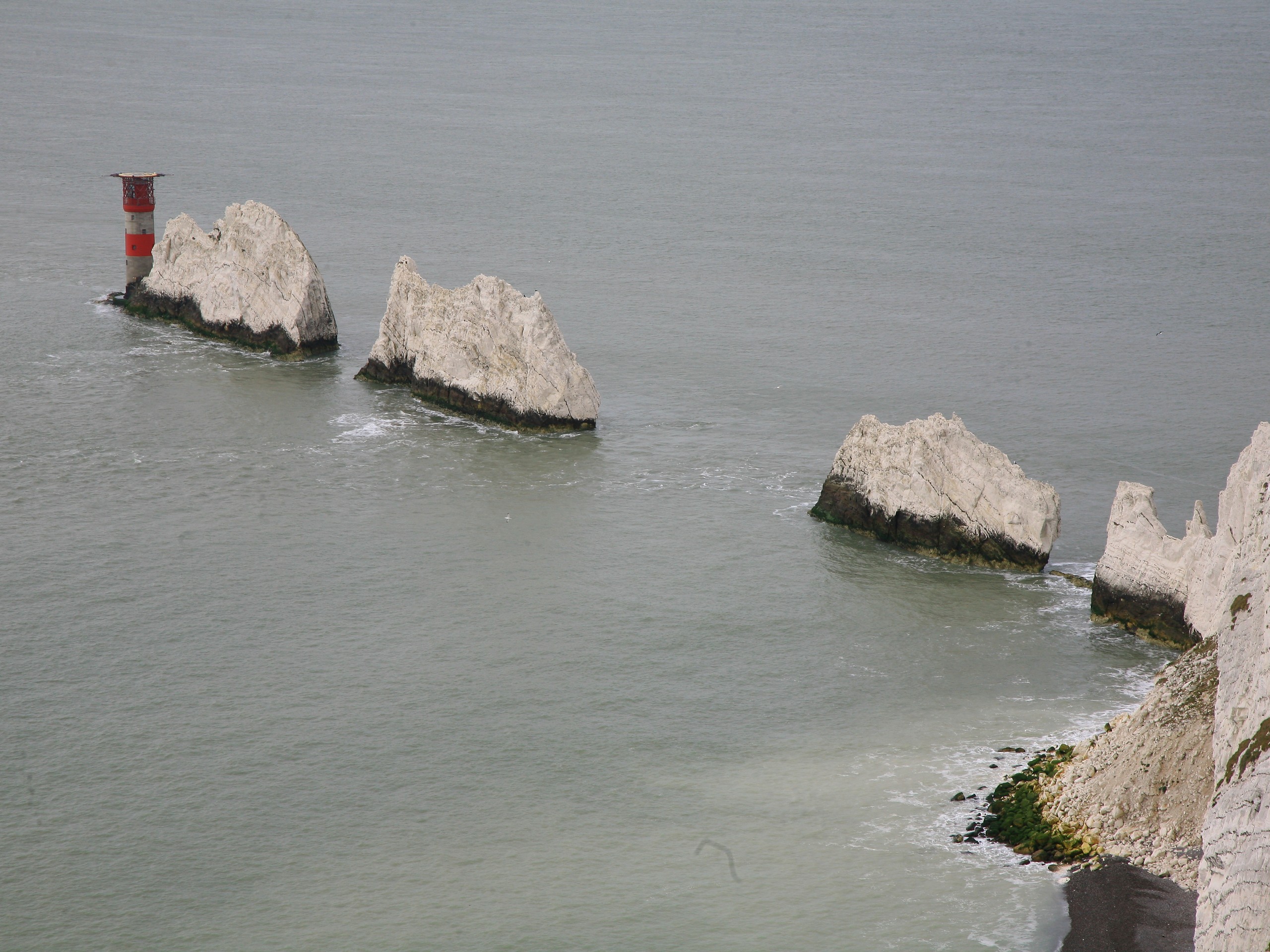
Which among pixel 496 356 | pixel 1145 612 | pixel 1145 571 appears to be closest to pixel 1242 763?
pixel 1145 571

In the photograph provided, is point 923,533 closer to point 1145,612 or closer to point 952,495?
point 952,495

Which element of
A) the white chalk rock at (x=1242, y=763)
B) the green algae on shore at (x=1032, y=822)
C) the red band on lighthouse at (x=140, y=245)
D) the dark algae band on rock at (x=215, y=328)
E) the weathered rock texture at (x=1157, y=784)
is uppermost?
the red band on lighthouse at (x=140, y=245)

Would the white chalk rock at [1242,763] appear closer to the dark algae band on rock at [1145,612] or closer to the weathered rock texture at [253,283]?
the dark algae band on rock at [1145,612]

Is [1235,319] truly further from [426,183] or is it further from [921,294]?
[426,183]

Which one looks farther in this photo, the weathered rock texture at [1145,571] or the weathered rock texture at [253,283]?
the weathered rock texture at [253,283]

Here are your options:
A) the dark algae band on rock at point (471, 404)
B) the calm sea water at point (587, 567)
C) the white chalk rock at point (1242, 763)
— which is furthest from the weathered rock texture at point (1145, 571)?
the dark algae band on rock at point (471, 404)

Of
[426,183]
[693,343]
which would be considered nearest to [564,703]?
[693,343]

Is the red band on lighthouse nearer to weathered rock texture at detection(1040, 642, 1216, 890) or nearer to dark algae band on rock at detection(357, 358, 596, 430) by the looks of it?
dark algae band on rock at detection(357, 358, 596, 430)

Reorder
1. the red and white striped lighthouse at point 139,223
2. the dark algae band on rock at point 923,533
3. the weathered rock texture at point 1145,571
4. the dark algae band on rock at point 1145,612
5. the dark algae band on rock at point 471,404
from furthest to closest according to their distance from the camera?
1. the red and white striped lighthouse at point 139,223
2. the dark algae band on rock at point 471,404
3. the dark algae band on rock at point 923,533
4. the dark algae band on rock at point 1145,612
5. the weathered rock texture at point 1145,571
